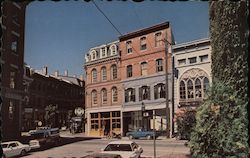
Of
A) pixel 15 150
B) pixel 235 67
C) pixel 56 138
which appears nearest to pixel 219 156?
pixel 235 67

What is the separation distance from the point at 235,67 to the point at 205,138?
2.14 metres

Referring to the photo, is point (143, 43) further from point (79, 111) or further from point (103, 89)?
point (79, 111)

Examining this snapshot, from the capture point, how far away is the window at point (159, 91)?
3554 centimetres

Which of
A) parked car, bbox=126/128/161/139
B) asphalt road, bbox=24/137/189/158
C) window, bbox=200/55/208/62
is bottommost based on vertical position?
asphalt road, bbox=24/137/189/158

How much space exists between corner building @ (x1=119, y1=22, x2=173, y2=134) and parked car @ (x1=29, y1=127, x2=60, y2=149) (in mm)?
9485

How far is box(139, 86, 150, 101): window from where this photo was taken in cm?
3719

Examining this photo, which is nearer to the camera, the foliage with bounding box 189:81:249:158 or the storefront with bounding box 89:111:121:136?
the foliage with bounding box 189:81:249:158

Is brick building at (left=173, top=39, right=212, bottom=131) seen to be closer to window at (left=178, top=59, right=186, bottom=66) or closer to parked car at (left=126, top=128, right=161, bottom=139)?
window at (left=178, top=59, right=186, bottom=66)

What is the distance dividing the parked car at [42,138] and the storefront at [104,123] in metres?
11.3

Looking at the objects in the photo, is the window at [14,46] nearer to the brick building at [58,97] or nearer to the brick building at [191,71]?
the brick building at [191,71]

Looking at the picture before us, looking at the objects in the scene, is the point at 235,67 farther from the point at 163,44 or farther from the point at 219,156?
the point at 163,44

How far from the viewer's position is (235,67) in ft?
27.3

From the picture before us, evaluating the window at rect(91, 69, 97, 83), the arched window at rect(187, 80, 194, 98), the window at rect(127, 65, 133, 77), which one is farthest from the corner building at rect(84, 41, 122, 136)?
the arched window at rect(187, 80, 194, 98)

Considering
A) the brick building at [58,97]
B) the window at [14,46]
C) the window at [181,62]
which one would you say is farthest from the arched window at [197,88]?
the window at [14,46]
